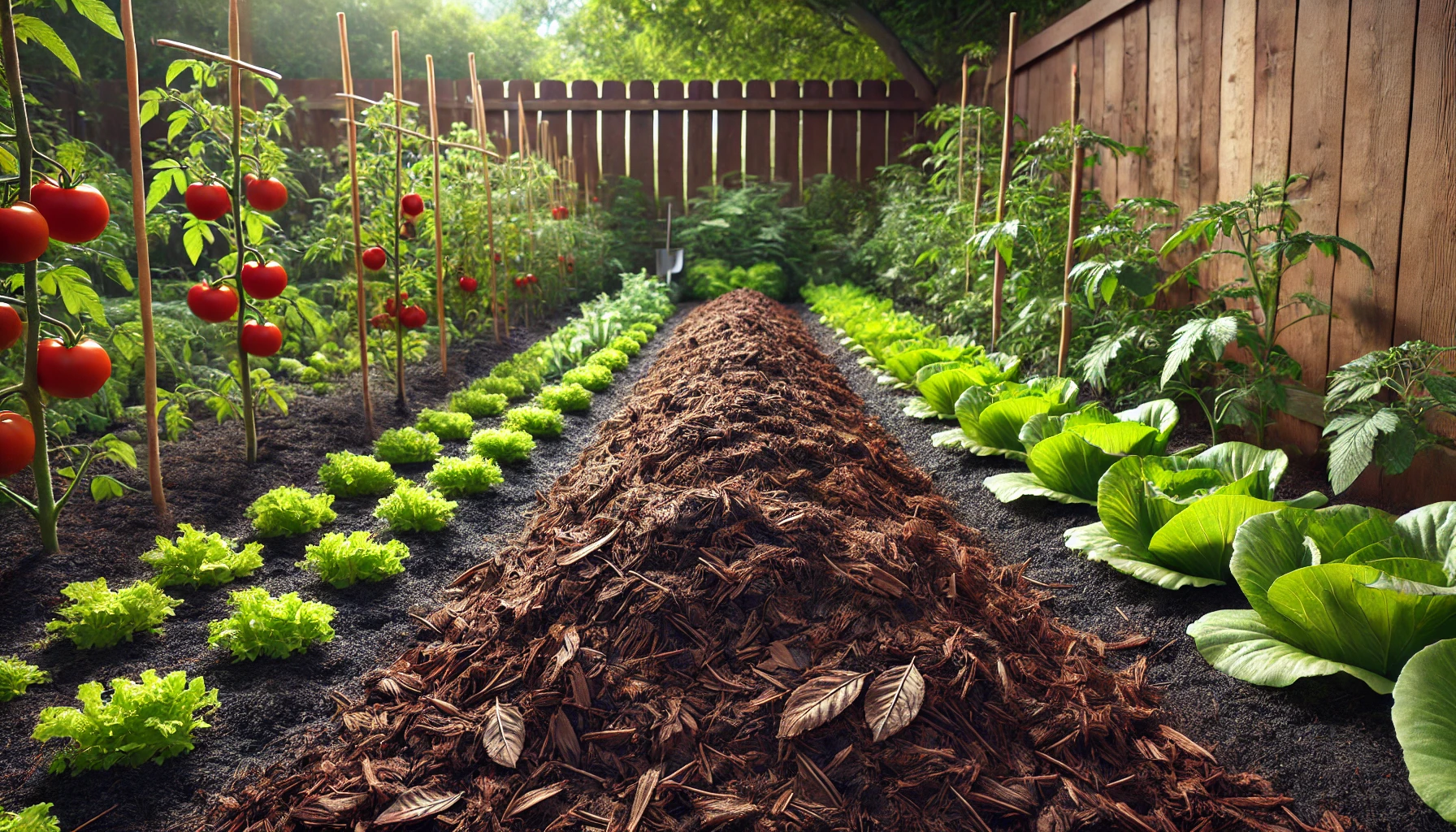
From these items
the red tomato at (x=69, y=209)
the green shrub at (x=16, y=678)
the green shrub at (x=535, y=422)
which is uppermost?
the red tomato at (x=69, y=209)

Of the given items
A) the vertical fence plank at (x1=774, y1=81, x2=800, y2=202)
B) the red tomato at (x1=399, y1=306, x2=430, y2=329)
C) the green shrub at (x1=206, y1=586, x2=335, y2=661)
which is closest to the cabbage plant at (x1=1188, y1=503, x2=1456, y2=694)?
the green shrub at (x1=206, y1=586, x2=335, y2=661)

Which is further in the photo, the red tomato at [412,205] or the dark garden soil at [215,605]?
the red tomato at [412,205]

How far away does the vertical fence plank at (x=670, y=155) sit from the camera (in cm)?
1174

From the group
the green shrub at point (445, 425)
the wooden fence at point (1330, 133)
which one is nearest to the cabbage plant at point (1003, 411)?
the wooden fence at point (1330, 133)

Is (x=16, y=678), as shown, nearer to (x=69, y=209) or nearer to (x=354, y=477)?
(x=69, y=209)

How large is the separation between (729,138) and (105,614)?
428 inches

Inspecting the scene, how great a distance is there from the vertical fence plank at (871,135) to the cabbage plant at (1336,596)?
10258 mm

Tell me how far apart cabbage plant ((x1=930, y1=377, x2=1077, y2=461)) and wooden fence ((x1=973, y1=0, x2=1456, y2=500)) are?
96 centimetres

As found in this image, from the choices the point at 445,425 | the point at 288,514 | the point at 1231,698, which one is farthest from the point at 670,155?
the point at 1231,698

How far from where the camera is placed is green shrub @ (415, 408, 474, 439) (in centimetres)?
418

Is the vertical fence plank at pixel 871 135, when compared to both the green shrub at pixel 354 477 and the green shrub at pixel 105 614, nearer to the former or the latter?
the green shrub at pixel 354 477

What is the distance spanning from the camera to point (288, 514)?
2842 millimetres

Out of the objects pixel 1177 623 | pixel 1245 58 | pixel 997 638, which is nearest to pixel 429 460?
pixel 997 638

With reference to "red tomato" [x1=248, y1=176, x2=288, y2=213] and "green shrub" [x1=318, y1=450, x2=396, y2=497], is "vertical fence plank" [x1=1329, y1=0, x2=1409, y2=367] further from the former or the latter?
"red tomato" [x1=248, y1=176, x2=288, y2=213]
